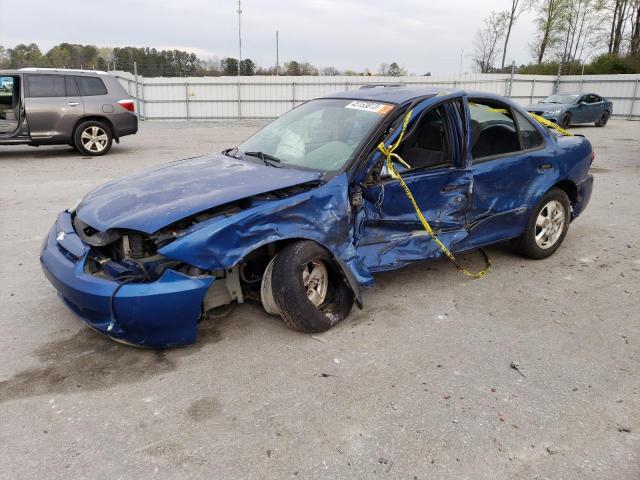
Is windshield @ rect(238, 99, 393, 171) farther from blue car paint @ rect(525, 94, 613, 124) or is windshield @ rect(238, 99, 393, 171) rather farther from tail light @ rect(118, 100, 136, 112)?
blue car paint @ rect(525, 94, 613, 124)

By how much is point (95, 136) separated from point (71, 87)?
3.56ft

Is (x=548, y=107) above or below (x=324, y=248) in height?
above

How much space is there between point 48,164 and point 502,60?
133 feet

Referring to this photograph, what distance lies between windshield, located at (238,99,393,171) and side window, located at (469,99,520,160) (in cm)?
87

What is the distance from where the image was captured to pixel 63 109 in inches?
426

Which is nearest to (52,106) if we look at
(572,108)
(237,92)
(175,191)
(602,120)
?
(175,191)

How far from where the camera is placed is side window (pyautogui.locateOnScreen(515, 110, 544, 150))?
188 inches

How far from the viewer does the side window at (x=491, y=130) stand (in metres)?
4.38

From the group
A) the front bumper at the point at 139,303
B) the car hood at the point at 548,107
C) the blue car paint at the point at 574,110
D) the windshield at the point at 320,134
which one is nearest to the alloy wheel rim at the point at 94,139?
the windshield at the point at 320,134

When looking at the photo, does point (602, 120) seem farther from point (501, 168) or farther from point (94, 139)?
point (501, 168)

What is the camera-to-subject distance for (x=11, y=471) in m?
2.28

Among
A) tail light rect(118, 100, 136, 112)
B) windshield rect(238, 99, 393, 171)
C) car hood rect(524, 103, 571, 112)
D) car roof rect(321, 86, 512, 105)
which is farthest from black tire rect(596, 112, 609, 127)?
windshield rect(238, 99, 393, 171)

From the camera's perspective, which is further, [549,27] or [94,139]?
[549,27]

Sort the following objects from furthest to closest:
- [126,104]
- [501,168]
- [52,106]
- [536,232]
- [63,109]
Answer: [126,104] < [63,109] < [52,106] < [536,232] < [501,168]
